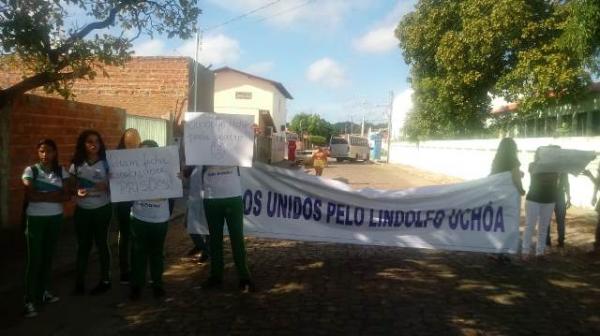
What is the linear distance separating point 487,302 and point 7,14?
21.2ft

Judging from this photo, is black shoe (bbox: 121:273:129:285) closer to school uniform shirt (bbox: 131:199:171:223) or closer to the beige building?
school uniform shirt (bbox: 131:199:171:223)

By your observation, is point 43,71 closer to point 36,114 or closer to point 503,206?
point 36,114

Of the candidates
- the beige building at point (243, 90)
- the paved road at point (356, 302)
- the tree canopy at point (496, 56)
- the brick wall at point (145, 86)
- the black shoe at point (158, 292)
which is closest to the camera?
the paved road at point (356, 302)

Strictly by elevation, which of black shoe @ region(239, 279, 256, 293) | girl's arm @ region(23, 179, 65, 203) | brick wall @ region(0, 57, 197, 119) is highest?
brick wall @ region(0, 57, 197, 119)

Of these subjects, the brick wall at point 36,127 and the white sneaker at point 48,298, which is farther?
the brick wall at point 36,127

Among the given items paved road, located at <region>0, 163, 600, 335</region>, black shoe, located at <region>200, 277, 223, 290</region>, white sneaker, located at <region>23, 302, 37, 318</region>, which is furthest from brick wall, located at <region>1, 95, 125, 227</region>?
black shoe, located at <region>200, 277, 223, 290</region>

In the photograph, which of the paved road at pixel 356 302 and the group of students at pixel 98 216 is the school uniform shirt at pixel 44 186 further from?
the paved road at pixel 356 302

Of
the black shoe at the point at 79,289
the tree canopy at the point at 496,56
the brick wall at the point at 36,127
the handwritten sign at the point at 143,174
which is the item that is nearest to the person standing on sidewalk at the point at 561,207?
the handwritten sign at the point at 143,174

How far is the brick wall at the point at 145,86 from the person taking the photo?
73.0 feet

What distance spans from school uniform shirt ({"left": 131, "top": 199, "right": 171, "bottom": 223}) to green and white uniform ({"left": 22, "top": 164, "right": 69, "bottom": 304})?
0.71 meters

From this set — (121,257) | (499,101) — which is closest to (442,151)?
(499,101)

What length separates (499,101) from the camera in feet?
135

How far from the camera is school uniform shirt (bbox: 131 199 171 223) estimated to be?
538 cm

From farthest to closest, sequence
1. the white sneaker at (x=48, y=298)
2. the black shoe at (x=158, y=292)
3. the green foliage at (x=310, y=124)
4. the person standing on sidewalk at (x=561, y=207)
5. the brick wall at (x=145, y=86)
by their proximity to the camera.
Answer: the green foliage at (x=310, y=124) < the brick wall at (x=145, y=86) < the person standing on sidewalk at (x=561, y=207) < the black shoe at (x=158, y=292) < the white sneaker at (x=48, y=298)
